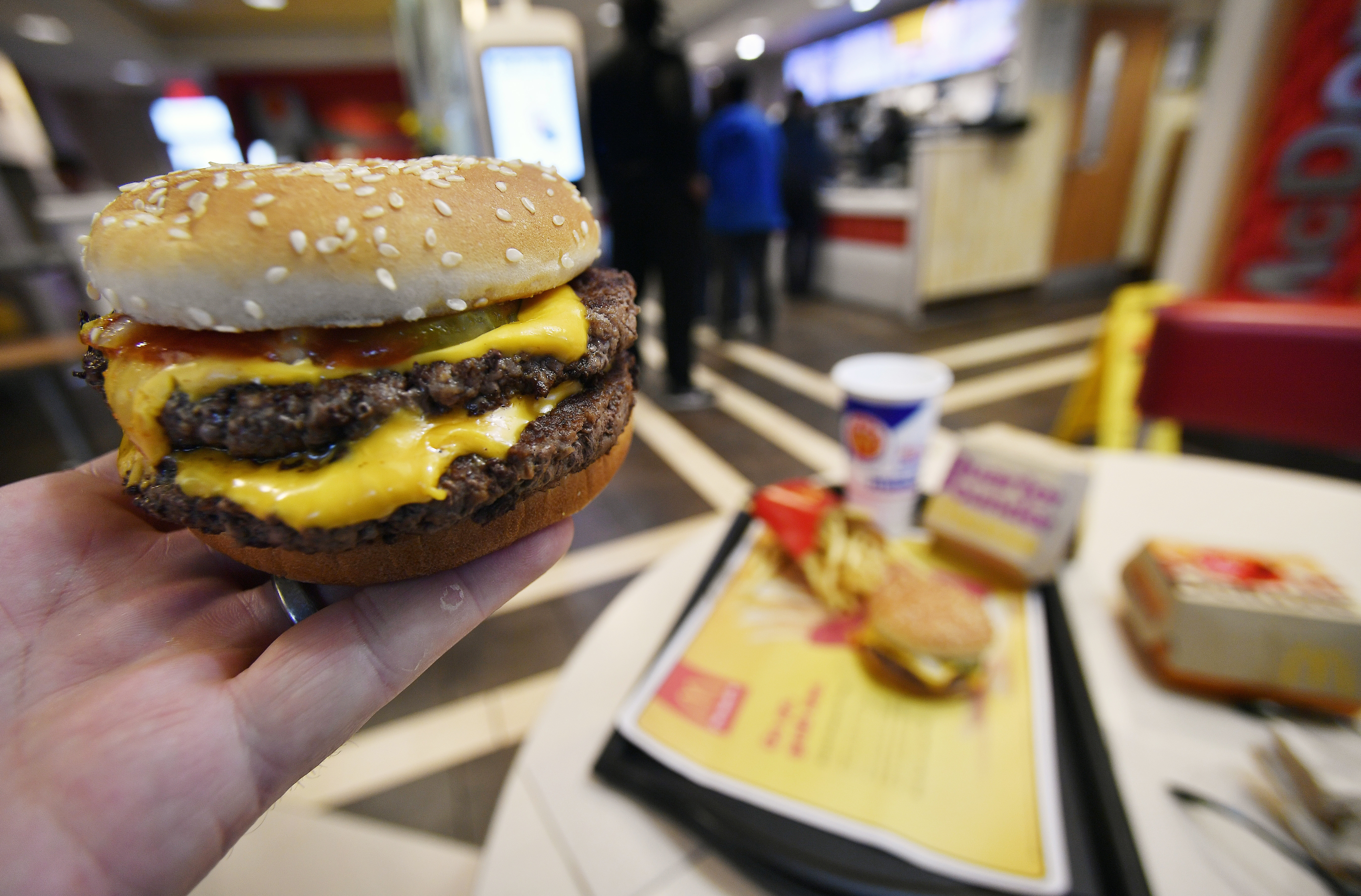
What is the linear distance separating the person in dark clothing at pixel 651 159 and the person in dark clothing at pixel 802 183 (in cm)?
306

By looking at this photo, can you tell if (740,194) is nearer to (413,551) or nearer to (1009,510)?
(1009,510)

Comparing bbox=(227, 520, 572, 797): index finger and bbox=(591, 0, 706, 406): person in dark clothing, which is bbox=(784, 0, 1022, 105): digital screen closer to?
bbox=(591, 0, 706, 406): person in dark clothing

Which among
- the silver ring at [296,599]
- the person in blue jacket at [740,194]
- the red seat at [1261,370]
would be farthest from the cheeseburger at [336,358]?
the person in blue jacket at [740,194]

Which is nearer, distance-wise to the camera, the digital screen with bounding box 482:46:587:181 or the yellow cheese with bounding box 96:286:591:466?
the yellow cheese with bounding box 96:286:591:466

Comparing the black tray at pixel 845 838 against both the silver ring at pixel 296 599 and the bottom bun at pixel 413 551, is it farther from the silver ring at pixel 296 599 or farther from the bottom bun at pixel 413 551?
the silver ring at pixel 296 599

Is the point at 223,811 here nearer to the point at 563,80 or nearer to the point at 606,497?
the point at 606,497

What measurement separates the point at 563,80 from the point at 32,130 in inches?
373

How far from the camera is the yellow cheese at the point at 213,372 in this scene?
59 centimetres

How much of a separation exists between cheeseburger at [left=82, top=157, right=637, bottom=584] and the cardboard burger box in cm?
81

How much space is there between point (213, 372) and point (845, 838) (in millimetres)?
827

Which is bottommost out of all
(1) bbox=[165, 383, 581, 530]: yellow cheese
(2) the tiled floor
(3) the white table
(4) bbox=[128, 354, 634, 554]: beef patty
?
(2) the tiled floor

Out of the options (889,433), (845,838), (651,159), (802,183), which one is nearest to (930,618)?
(845,838)

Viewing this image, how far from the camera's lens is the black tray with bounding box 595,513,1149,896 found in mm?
561

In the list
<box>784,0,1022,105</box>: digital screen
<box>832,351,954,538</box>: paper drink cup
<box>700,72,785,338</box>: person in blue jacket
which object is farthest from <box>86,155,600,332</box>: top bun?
<box>784,0,1022,105</box>: digital screen
